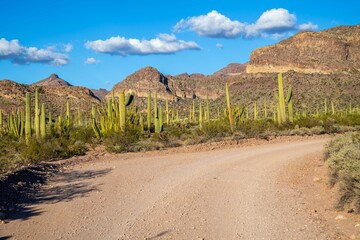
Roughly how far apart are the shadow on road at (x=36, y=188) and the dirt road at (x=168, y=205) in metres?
0.03

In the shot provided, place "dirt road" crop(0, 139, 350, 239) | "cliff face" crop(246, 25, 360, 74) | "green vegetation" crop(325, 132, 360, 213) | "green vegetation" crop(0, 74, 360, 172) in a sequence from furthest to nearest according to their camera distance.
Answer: "cliff face" crop(246, 25, 360, 74) < "green vegetation" crop(0, 74, 360, 172) < "green vegetation" crop(325, 132, 360, 213) < "dirt road" crop(0, 139, 350, 239)

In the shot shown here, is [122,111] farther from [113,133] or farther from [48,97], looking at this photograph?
[48,97]

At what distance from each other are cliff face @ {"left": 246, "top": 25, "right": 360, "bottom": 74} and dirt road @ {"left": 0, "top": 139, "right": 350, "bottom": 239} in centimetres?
8813

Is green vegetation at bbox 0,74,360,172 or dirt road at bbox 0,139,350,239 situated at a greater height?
green vegetation at bbox 0,74,360,172

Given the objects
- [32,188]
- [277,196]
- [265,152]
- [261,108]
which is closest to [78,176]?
[32,188]

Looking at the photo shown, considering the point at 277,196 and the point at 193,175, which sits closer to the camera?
the point at 277,196

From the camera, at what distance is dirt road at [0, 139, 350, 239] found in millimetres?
6000

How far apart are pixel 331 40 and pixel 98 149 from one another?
100 meters

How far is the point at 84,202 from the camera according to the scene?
7.77 m

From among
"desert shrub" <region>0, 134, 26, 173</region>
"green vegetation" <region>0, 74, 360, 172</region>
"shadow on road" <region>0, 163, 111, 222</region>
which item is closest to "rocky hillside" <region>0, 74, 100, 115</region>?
"green vegetation" <region>0, 74, 360, 172</region>

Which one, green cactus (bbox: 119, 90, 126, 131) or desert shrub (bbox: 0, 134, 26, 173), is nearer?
desert shrub (bbox: 0, 134, 26, 173)

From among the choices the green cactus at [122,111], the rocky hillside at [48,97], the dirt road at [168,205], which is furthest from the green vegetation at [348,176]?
the rocky hillside at [48,97]

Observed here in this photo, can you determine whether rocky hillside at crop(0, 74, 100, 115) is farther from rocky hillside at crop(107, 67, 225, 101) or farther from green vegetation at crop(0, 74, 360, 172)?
rocky hillside at crop(107, 67, 225, 101)

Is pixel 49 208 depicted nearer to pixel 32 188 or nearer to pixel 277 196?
pixel 32 188
